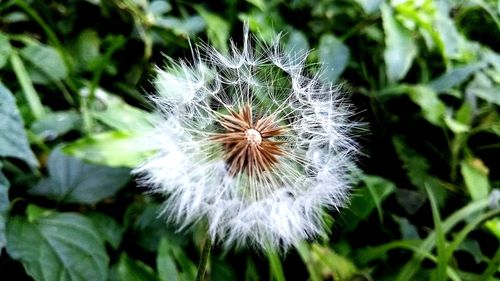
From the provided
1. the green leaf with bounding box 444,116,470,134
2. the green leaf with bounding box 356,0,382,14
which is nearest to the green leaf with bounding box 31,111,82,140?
the green leaf with bounding box 356,0,382,14

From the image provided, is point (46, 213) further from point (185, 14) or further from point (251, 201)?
point (185, 14)

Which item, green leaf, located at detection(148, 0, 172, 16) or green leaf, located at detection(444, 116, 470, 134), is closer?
green leaf, located at detection(444, 116, 470, 134)

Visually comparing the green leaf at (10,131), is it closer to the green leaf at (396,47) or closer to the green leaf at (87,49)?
the green leaf at (87,49)

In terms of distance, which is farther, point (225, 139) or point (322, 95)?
point (322, 95)

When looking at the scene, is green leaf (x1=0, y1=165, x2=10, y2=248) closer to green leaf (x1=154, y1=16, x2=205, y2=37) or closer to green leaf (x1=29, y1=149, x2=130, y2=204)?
green leaf (x1=29, y1=149, x2=130, y2=204)

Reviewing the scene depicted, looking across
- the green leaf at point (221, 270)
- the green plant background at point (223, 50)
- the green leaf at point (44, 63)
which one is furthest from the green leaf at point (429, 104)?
the green leaf at point (44, 63)

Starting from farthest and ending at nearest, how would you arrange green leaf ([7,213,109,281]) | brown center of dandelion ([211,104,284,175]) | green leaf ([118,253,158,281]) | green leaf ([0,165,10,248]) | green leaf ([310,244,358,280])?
green leaf ([310,244,358,280])
green leaf ([118,253,158,281])
green leaf ([7,213,109,281])
green leaf ([0,165,10,248])
brown center of dandelion ([211,104,284,175])

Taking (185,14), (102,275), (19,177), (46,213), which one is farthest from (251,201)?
(185,14)
